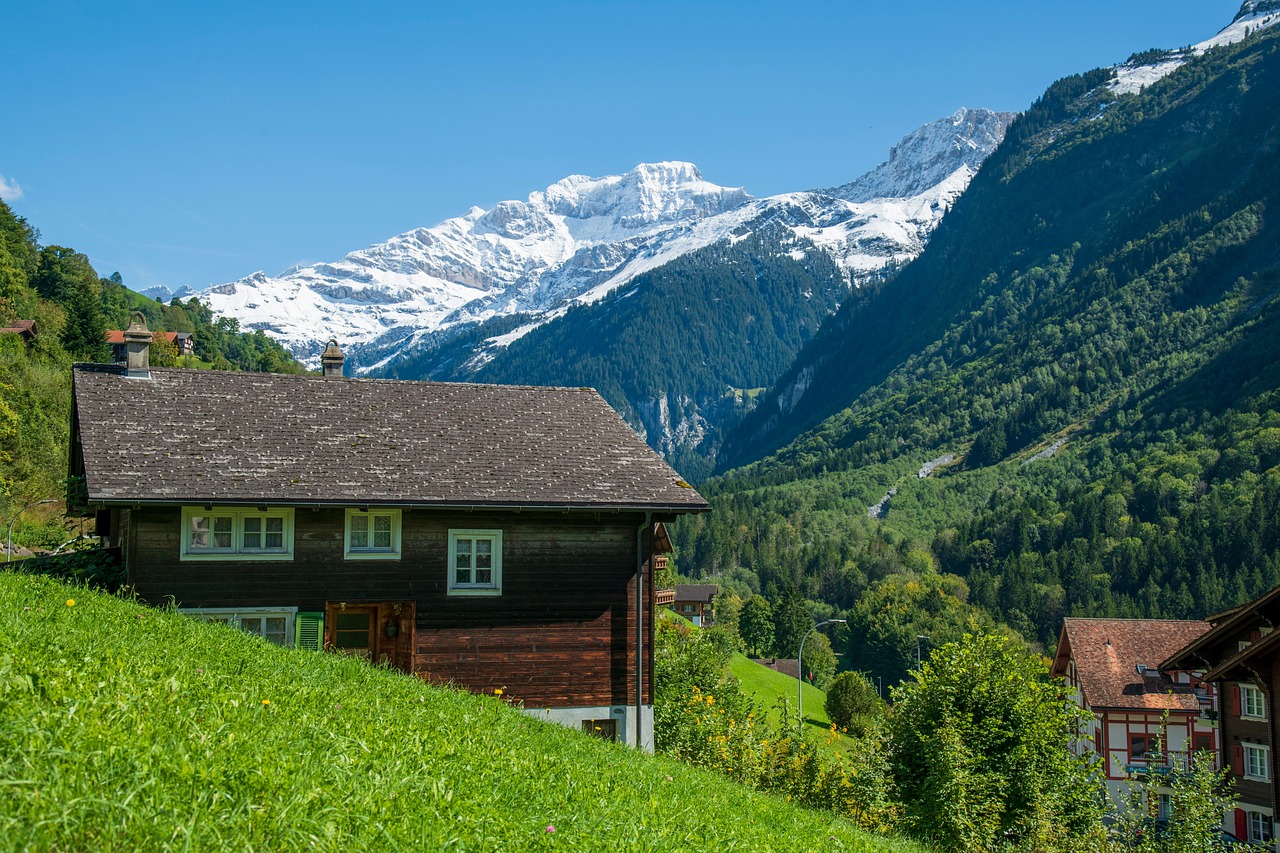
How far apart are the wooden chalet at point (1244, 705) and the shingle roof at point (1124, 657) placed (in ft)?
82.2

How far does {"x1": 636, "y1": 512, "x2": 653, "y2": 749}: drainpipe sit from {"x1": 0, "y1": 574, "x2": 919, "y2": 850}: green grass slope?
359 inches

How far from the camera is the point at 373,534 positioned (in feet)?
75.6

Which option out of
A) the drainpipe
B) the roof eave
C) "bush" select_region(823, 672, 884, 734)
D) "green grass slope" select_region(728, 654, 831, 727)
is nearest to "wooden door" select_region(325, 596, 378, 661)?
the roof eave

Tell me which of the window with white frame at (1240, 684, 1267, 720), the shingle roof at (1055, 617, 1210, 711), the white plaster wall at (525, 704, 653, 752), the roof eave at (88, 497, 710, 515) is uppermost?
the roof eave at (88, 497, 710, 515)

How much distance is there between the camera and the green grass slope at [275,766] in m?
6.88

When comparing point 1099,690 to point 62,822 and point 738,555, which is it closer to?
point 62,822

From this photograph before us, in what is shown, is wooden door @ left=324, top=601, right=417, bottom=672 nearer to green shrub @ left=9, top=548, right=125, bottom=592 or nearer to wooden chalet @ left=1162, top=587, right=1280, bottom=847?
green shrub @ left=9, top=548, right=125, bottom=592

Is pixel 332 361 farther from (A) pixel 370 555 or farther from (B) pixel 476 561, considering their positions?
(B) pixel 476 561

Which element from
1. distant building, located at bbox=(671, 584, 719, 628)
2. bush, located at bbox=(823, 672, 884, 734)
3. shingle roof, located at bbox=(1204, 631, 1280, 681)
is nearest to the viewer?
shingle roof, located at bbox=(1204, 631, 1280, 681)

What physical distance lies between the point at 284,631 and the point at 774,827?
1279 centimetres

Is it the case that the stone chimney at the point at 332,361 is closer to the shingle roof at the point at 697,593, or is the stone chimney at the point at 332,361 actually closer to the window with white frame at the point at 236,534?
the window with white frame at the point at 236,534

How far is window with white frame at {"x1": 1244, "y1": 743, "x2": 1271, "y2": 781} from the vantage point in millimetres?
34281

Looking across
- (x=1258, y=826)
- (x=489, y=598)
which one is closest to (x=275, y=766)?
(x=489, y=598)

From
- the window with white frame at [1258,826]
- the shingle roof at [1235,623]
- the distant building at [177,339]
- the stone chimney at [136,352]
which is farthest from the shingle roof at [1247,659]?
the distant building at [177,339]
